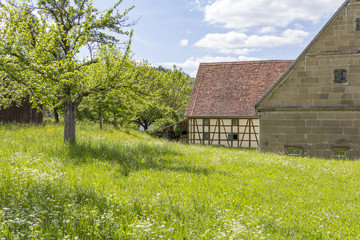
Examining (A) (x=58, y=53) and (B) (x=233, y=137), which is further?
(B) (x=233, y=137)

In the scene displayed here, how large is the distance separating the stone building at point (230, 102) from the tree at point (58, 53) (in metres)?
14.0

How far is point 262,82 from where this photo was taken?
26.1 metres

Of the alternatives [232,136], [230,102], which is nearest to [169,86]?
[230,102]

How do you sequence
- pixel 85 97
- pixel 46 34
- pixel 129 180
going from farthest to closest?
pixel 85 97
pixel 46 34
pixel 129 180

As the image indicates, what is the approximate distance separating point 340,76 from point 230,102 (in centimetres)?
1182

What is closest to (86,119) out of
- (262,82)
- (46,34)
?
(262,82)

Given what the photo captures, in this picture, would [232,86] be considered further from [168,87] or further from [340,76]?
[168,87]

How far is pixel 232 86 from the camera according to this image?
2658 cm

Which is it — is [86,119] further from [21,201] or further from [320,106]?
Answer: [21,201]

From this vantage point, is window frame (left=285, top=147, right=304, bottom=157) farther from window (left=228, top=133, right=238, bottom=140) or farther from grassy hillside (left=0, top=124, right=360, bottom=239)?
window (left=228, top=133, right=238, bottom=140)

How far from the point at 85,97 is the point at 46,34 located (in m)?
2.89

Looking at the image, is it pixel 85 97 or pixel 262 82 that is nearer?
pixel 85 97

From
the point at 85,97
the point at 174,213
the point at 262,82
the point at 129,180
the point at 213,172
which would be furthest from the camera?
the point at 262,82

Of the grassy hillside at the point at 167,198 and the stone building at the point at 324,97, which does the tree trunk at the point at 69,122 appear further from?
the stone building at the point at 324,97
